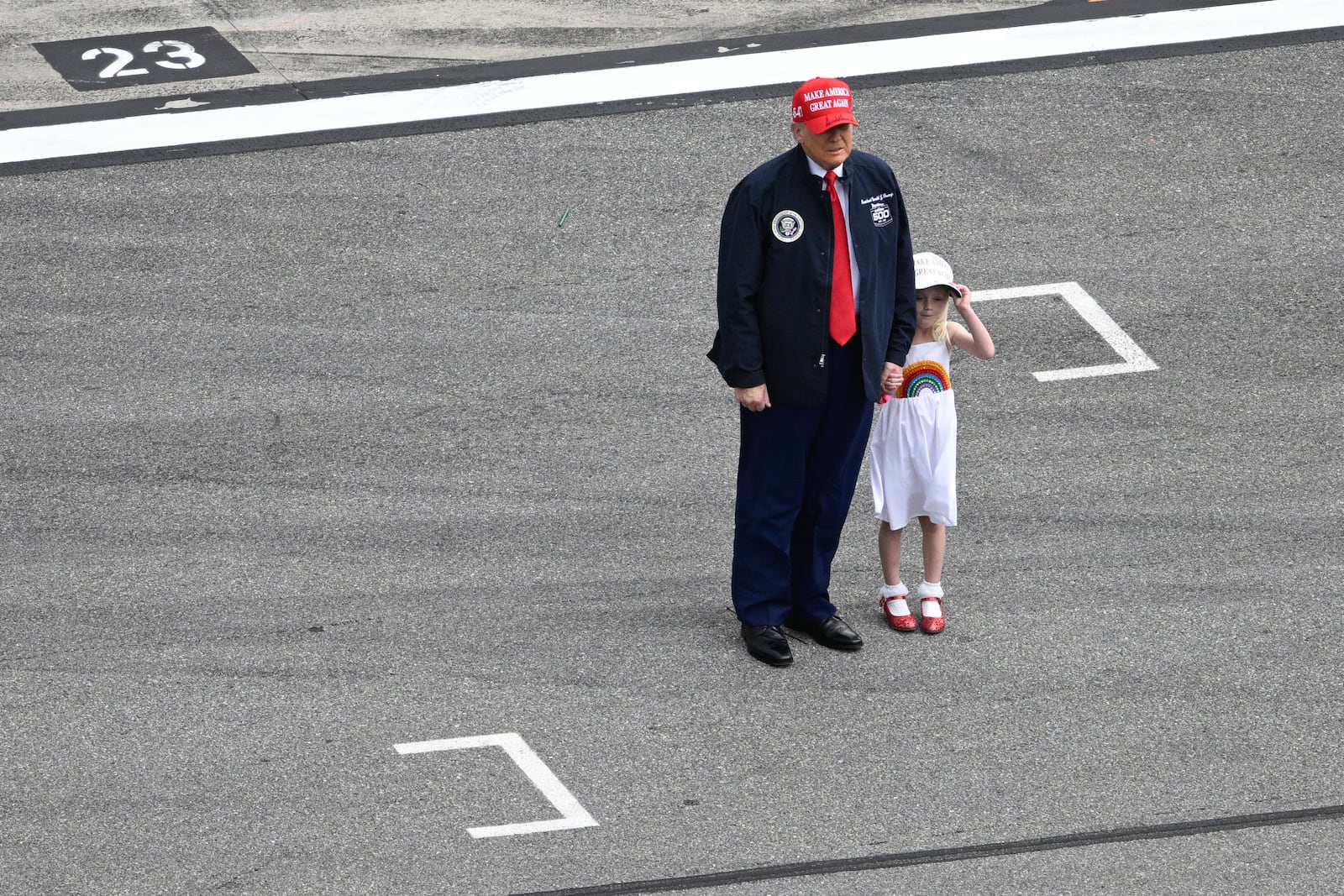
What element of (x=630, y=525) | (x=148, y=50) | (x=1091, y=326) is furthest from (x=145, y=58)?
(x=1091, y=326)

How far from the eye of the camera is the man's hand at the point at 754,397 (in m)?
6.47

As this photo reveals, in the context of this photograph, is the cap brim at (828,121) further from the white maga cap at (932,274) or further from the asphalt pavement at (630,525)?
the asphalt pavement at (630,525)

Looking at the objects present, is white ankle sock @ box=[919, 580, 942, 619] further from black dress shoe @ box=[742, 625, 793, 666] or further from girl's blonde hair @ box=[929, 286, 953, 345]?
girl's blonde hair @ box=[929, 286, 953, 345]

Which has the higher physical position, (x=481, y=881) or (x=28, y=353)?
(x=28, y=353)

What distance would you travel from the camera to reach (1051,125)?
11164 millimetres

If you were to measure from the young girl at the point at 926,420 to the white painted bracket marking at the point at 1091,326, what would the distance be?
2.11 meters

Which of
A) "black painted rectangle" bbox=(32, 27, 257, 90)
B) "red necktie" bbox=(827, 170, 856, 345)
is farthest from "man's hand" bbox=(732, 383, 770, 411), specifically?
"black painted rectangle" bbox=(32, 27, 257, 90)

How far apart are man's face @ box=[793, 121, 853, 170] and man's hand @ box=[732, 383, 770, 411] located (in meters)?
0.81

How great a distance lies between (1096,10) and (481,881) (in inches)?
358

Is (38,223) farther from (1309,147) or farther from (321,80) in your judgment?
(1309,147)

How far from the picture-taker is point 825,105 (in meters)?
6.19

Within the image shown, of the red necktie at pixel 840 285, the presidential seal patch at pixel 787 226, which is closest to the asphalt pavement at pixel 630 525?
the red necktie at pixel 840 285

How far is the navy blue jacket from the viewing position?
6363 millimetres


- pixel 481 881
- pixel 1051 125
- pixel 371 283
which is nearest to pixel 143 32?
pixel 371 283
